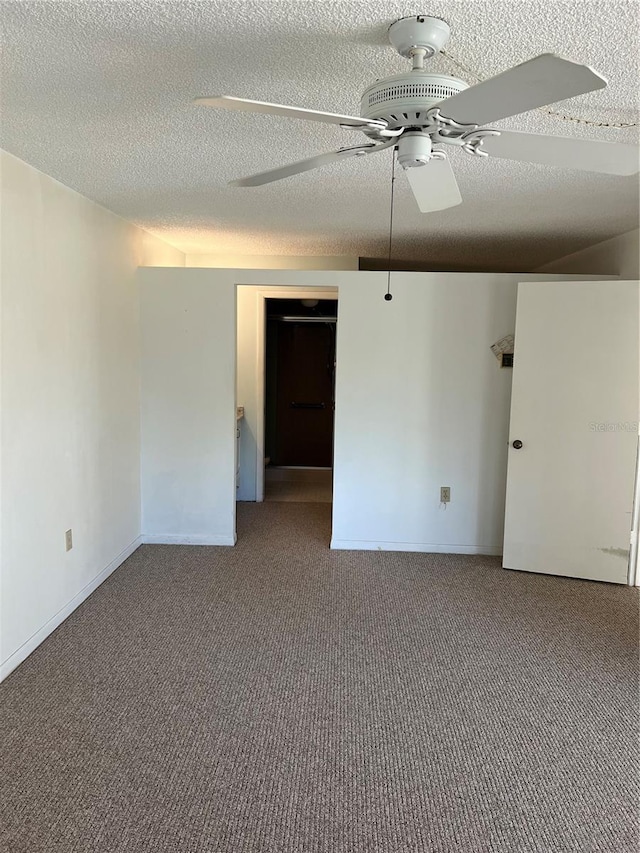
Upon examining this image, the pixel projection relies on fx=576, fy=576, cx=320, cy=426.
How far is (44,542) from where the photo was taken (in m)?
2.97

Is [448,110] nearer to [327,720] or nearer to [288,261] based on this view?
[327,720]

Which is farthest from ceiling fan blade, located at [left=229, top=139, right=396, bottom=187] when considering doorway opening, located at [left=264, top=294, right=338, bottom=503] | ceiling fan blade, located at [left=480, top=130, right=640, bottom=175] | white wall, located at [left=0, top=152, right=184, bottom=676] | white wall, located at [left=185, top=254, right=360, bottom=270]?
doorway opening, located at [left=264, top=294, right=338, bottom=503]

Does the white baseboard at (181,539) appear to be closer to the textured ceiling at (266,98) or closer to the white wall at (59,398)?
the white wall at (59,398)

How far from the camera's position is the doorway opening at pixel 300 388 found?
741cm

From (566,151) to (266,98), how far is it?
0.99 metres

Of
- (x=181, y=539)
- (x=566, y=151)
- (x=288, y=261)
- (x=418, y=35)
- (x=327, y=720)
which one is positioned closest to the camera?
(x=418, y=35)

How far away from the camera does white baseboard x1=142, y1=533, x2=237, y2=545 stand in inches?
177

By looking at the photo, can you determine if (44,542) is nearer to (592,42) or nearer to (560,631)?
(560,631)

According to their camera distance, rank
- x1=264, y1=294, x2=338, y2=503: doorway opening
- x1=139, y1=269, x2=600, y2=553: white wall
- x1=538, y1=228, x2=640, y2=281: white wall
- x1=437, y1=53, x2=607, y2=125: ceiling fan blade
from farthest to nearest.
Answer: x1=264, y1=294, x2=338, y2=503: doorway opening < x1=139, y1=269, x2=600, y2=553: white wall < x1=538, y1=228, x2=640, y2=281: white wall < x1=437, y1=53, x2=607, y2=125: ceiling fan blade

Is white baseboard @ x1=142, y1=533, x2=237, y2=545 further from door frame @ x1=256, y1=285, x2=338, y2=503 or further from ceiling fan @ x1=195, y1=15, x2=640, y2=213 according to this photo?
ceiling fan @ x1=195, y1=15, x2=640, y2=213

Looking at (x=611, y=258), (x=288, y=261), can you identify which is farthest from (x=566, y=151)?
(x=288, y=261)

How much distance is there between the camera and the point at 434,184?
201 cm

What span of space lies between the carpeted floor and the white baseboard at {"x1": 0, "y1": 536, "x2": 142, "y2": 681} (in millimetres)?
49

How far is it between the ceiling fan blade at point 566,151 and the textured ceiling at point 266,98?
0.24 meters
